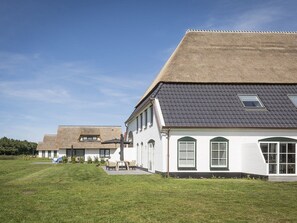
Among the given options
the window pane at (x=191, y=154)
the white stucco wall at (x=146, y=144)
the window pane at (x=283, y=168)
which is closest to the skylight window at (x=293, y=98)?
the window pane at (x=283, y=168)

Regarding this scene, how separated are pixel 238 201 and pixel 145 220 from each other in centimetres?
453

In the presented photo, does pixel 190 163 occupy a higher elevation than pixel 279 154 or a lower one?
lower

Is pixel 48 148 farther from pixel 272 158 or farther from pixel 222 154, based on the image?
Answer: pixel 272 158

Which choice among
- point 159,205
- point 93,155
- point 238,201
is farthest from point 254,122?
point 93,155

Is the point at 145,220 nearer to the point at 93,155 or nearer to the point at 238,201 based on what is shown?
the point at 238,201

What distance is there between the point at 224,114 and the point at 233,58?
6360mm

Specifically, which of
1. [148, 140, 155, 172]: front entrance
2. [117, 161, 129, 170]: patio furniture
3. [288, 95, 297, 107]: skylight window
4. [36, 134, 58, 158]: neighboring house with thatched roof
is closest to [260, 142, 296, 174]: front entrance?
[288, 95, 297, 107]: skylight window

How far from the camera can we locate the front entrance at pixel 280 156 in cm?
2322

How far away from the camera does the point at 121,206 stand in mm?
11992

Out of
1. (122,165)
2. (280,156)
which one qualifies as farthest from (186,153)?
(122,165)

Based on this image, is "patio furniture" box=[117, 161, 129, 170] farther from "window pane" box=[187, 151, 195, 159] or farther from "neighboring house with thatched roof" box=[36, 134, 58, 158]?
"neighboring house with thatched roof" box=[36, 134, 58, 158]

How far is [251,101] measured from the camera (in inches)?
1021

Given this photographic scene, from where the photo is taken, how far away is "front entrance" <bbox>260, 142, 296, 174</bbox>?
914 inches

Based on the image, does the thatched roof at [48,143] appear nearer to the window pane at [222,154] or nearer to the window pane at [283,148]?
the window pane at [222,154]
